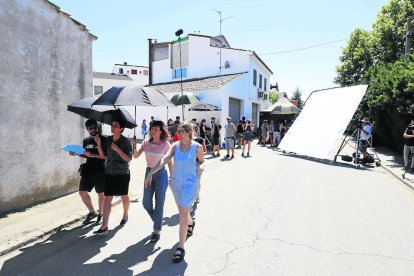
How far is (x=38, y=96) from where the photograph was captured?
646 cm

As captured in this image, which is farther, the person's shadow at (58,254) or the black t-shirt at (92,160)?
the black t-shirt at (92,160)

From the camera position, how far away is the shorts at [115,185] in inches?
190

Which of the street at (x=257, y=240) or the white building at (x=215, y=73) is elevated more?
the white building at (x=215, y=73)

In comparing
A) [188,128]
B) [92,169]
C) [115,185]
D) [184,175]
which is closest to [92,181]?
[92,169]

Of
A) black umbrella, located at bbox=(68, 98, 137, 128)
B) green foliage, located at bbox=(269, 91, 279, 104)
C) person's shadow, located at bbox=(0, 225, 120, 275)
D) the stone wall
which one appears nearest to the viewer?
person's shadow, located at bbox=(0, 225, 120, 275)

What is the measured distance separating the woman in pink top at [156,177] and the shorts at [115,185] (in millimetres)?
405

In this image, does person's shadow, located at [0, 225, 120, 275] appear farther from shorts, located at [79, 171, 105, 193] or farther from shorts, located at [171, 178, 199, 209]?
shorts, located at [171, 178, 199, 209]

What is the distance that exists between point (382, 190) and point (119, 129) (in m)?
7.07

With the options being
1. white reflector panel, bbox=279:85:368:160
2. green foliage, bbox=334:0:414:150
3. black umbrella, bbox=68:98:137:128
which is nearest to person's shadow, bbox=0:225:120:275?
black umbrella, bbox=68:98:137:128

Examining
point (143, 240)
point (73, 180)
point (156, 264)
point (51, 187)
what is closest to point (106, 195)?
point (143, 240)

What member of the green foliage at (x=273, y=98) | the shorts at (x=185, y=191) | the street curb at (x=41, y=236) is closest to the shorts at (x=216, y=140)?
the street curb at (x=41, y=236)

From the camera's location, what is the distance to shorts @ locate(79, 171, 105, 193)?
17.5 feet

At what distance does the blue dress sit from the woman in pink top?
67 cm

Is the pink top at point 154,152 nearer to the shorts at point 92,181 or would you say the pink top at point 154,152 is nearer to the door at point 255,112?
the shorts at point 92,181
